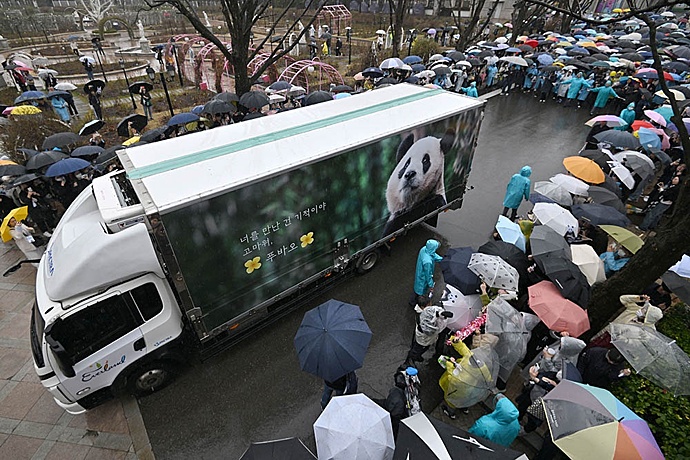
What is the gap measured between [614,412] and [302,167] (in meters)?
5.08

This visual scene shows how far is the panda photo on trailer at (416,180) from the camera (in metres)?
7.47

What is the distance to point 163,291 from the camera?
18.1ft

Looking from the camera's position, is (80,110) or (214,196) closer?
(214,196)

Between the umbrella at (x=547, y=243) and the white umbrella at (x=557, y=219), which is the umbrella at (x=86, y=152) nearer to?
the umbrella at (x=547, y=243)

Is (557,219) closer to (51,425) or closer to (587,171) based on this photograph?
(587,171)

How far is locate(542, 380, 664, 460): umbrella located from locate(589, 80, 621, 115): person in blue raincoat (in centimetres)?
1840

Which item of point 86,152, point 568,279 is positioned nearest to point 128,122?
point 86,152

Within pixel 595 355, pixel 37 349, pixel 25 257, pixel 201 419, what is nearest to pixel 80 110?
pixel 25 257

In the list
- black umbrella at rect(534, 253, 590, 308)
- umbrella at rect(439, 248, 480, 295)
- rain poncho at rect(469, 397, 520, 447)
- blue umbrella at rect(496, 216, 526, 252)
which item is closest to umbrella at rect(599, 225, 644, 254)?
black umbrella at rect(534, 253, 590, 308)

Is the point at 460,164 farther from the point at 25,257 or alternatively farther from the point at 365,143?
the point at 25,257

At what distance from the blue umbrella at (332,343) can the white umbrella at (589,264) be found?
4.42 metres

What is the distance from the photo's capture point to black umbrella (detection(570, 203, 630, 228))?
7.59 meters

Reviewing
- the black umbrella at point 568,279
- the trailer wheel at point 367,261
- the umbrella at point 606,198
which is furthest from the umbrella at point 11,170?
the umbrella at point 606,198

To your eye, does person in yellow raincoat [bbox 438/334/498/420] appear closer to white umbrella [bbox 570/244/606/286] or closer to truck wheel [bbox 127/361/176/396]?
white umbrella [bbox 570/244/606/286]
